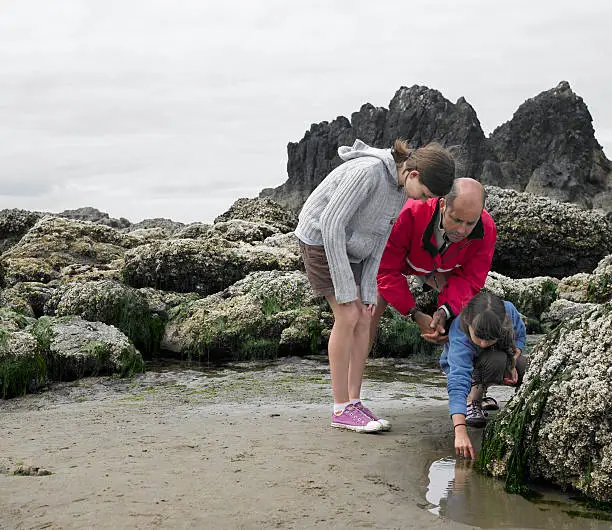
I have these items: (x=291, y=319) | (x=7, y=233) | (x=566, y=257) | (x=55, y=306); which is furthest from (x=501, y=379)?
(x=7, y=233)

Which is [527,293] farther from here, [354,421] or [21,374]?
[21,374]

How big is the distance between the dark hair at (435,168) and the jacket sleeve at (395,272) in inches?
28.0

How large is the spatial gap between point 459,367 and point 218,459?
5.26ft

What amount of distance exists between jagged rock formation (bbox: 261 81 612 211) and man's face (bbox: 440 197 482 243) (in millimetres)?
58556

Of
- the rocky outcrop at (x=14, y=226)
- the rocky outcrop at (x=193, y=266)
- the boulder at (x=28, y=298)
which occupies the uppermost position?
the rocky outcrop at (x=14, y=226)

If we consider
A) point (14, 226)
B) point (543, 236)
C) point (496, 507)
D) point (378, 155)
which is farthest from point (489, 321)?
point (14, 226)

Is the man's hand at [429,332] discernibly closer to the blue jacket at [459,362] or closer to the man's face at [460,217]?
the blue jacket at [459,362]

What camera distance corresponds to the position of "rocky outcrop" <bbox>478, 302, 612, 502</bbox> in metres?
3.97

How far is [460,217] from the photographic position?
529 centimetres

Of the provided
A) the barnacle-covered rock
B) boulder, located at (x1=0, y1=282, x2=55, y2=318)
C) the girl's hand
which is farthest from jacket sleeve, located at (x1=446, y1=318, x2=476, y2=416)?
boulder, located at (x1=0, y1=282, x2=55, y2=318)

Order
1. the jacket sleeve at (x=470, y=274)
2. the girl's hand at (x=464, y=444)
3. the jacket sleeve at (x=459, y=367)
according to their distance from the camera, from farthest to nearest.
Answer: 1. the jacket sleeve at (x=470, y=274)
2. the jacket sleeve at (x=459, y=367)
3. the girl's hand at (x=464, y=444)

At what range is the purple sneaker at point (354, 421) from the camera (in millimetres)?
5168

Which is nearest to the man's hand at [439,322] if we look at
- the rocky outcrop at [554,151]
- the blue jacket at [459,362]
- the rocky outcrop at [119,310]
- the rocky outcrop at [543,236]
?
the blue jacket at [459,362]

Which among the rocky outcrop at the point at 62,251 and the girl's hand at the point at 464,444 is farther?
the rocky outcrop at the point at 62,251
